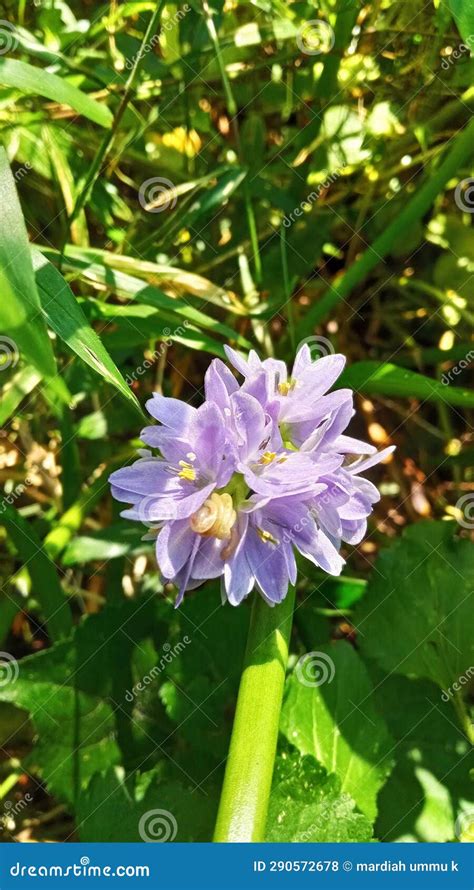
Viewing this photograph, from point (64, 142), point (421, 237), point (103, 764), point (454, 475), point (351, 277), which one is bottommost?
point (454, 475)

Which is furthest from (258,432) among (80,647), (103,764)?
(103,764)

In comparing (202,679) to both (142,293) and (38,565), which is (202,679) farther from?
(142,293)

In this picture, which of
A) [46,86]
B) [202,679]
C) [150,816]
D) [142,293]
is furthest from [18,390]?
[150,816]

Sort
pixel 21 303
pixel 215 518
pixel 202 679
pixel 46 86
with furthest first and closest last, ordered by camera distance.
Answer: pixel 202 679 → pixel 46 86 → pixel 215 518 → pixel 21 303

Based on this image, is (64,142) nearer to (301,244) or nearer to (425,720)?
(301,244)

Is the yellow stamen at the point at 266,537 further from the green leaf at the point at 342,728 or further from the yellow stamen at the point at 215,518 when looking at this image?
the green leaf at the point at 342,728

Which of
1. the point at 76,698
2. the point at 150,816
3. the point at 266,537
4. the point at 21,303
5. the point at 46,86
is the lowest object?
the point at 150,816
